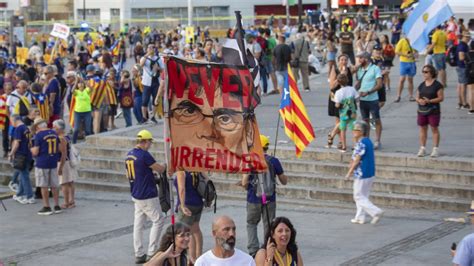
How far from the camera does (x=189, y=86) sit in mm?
10367

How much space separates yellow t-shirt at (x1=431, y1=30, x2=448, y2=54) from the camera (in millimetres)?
25141

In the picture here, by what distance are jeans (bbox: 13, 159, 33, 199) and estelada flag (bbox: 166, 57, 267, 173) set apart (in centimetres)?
902

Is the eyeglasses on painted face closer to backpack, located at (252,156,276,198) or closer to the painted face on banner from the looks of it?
A: the painted face on banner

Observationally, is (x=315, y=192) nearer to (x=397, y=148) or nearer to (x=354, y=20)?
(x=397, y=148)

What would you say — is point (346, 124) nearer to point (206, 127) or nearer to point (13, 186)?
point (13, 186)

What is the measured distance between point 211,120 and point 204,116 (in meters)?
0.08

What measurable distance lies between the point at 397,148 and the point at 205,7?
54.1m

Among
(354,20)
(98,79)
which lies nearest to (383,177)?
(98,79)

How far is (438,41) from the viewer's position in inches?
992

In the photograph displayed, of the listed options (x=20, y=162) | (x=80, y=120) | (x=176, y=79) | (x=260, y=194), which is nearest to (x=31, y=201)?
(x=20, y=162)

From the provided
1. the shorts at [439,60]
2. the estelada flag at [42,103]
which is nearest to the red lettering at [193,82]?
the estelada flag at [42,103]

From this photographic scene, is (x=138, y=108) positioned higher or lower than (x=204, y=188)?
higher

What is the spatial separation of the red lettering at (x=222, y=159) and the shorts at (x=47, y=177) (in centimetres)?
767

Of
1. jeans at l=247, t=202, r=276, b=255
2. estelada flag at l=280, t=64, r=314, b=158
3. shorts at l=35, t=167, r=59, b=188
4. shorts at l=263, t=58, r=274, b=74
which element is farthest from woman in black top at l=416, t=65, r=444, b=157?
shorts at l=263, t=58, r=274, b=74
